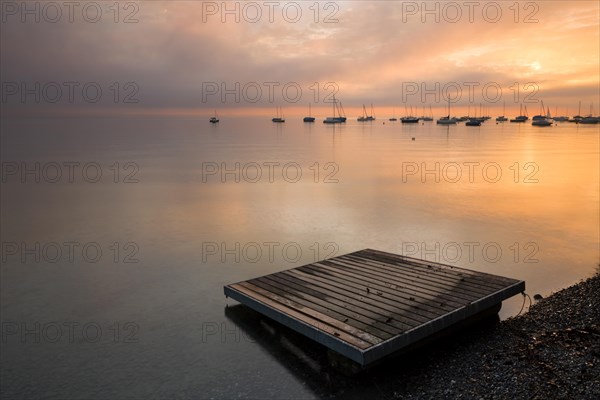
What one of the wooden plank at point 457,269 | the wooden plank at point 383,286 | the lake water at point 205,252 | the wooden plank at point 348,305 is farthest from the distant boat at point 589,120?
the wooden plank at point 348,305

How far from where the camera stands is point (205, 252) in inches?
550

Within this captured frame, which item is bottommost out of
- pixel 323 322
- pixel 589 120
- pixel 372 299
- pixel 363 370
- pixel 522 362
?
pixel 363 370

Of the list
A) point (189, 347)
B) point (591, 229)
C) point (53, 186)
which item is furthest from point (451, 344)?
point (53, 186)

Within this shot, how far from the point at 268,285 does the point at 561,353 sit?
5.02 m

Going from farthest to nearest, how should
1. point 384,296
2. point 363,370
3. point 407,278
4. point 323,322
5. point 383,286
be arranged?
point 407,278, point 383,286, point 384,296, point 323,322, point 363,370

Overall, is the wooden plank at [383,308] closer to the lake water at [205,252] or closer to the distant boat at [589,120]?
the lake water at [205,252]

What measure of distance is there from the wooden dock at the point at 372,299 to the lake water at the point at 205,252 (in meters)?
0.70

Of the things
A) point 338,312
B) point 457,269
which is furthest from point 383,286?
point 457,269

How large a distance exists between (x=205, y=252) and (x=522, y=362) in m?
9.45

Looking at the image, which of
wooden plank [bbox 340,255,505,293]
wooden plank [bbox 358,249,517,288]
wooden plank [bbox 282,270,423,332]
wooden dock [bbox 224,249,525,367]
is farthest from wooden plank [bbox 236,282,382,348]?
wooden plank [bbox 358,249,517,288]

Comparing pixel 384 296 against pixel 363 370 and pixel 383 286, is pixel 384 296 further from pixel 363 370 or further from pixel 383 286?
pixel 363 370

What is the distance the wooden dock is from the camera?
6.73 metres

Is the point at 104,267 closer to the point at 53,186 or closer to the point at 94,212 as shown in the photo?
the point at 94,212

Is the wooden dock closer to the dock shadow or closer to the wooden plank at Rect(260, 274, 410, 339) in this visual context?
the wooden plank at Rect(260, 274, 410, 339)
